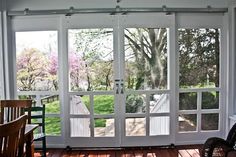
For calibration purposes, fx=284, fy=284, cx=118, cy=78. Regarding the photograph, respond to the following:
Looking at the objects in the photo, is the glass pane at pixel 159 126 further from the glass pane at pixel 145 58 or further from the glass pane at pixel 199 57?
the glass pane at pixel 199 57

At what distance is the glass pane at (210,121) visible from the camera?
4699 millimetres

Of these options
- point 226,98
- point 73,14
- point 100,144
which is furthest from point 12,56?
point 226,98

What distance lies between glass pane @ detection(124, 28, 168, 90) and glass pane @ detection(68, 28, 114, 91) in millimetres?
288

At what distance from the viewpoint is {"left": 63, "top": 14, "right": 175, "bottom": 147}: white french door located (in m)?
4.49

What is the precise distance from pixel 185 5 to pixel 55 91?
2.49 metres

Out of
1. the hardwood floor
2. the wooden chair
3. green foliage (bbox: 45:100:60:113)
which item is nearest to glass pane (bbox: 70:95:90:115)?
green foliage (bbox: 45:100:60:113)

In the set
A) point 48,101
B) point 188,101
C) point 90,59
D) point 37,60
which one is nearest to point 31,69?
point 37,60

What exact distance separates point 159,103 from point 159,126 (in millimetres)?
372

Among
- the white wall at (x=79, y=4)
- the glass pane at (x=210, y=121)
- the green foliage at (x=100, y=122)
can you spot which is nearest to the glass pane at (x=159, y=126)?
the glass pane at (x=210, y=121)

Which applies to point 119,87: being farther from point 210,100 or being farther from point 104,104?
point 210,100

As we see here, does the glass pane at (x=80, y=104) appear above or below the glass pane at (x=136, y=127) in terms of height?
above

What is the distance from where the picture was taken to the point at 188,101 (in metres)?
4.64

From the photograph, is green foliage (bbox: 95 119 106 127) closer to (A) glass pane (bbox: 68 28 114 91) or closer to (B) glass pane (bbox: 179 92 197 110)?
(A) glass pane (bbox: 68 28 114 91)

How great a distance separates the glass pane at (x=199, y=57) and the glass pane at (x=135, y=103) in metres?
0.70
